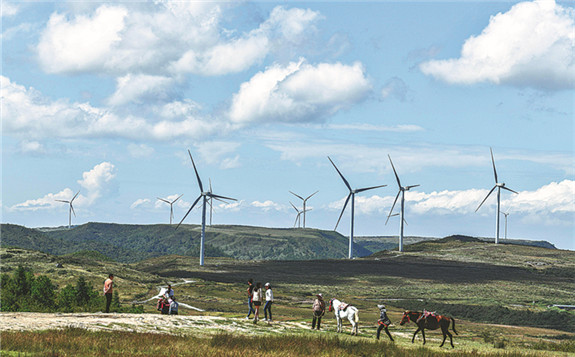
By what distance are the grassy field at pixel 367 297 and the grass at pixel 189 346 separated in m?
0.08

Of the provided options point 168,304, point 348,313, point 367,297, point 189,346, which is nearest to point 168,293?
point 168,304

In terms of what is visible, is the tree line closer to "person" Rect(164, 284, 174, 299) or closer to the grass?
"person" Rect(164, 284, 174, 299)

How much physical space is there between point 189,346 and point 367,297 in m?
76.0

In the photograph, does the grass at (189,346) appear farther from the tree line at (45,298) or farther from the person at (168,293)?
the tree line at (45,298)

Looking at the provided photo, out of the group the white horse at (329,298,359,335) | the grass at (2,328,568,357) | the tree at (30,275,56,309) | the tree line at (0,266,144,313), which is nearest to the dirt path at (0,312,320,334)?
the grass at (2,328,568,357)

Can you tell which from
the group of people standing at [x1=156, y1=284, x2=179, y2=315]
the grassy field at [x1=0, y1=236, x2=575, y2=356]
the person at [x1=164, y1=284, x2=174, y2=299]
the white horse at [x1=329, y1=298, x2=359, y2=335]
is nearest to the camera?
the grassy field at [x1=0, y1=236, x2=575, y2=356]

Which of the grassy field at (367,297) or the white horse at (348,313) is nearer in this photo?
the grassy field at (367,297)

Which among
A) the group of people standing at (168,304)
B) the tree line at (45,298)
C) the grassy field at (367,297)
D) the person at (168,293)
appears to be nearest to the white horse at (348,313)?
the grassy field at (367,297)

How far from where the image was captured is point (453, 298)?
4188 inches

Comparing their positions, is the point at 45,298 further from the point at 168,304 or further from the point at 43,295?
the point at 168,304

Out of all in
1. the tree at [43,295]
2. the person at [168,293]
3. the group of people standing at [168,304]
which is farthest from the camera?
the tree at [43,295]

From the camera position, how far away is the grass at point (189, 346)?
1127 inches

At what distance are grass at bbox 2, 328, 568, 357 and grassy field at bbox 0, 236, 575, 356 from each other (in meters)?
0.08

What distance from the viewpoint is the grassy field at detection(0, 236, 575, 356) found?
1300 inches
